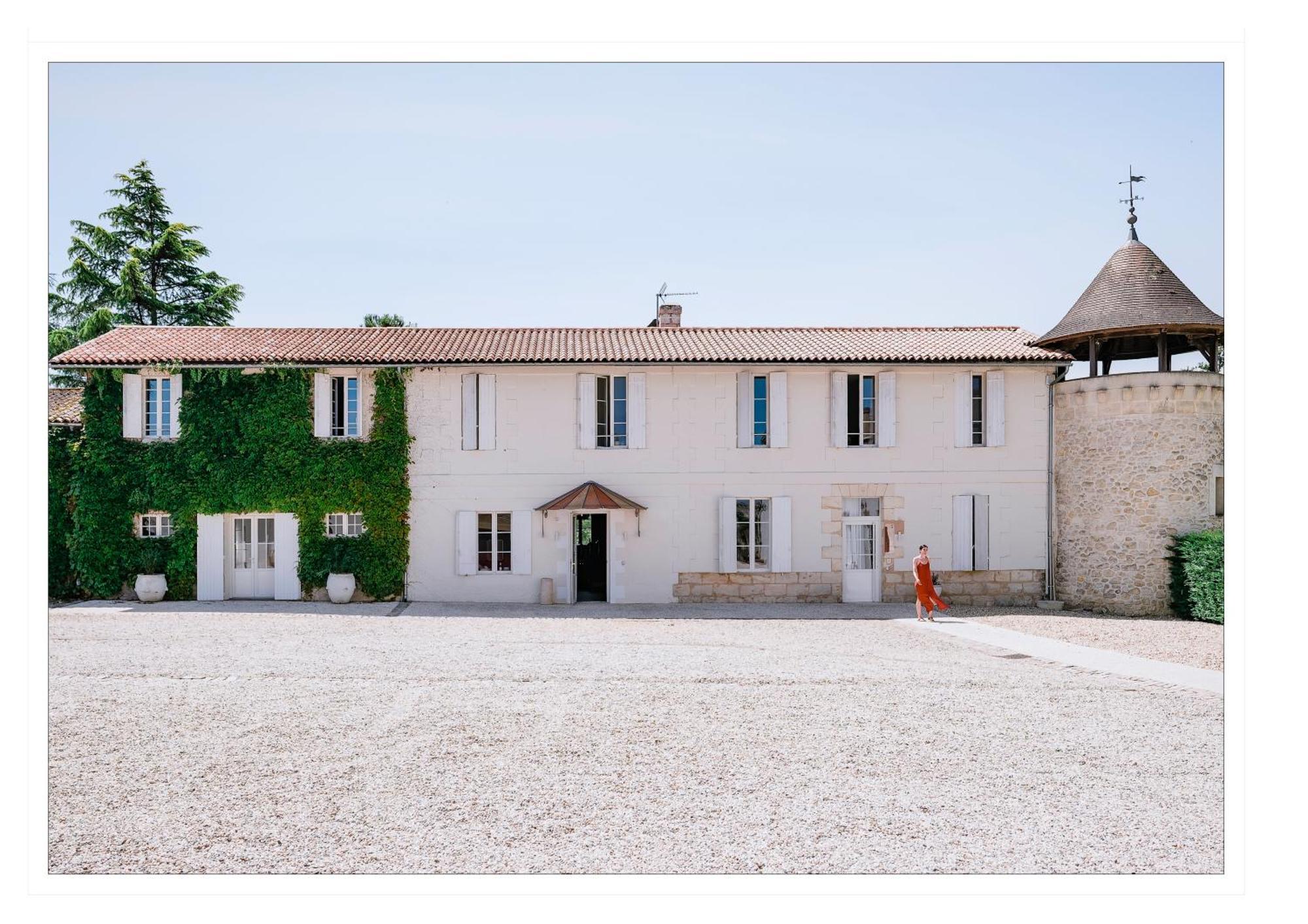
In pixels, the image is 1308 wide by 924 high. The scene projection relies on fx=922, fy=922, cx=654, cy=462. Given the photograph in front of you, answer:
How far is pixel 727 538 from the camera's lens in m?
17.6

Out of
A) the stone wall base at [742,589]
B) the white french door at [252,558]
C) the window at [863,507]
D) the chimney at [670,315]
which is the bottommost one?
the stone wall base at [742,589]

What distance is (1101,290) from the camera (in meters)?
17.7

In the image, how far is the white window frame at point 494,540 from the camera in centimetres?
1755

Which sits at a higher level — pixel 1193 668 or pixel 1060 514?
pixel 1060 514

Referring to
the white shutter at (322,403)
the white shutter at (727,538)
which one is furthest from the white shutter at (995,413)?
the white shutter at (322,403)

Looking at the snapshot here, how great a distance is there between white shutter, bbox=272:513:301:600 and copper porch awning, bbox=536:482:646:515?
4605mm

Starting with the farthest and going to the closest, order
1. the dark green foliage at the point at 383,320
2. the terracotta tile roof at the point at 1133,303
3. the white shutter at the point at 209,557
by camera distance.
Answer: the dark green foliage at the point at 383,320 → the white shutter at the point at 209,557 → the terracotta tile roof at the point at 1133,303

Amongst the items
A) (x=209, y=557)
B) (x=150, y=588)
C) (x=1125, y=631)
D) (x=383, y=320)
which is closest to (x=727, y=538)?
(x=1125, y=631)

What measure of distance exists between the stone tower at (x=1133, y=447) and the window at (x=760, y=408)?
5612 mm

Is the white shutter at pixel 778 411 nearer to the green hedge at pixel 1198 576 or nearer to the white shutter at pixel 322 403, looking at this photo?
the green hedge at pixel 1198 576

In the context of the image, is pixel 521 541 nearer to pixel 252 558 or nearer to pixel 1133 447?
pixel 252 558
